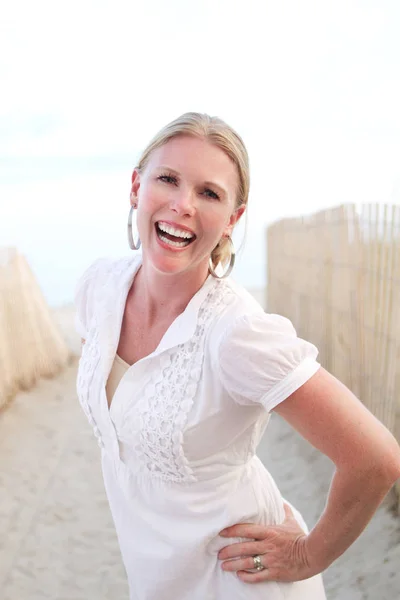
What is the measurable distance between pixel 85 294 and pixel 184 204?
53 centimetres

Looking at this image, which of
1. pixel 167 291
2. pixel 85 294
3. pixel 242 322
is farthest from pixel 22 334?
pixel 242 322

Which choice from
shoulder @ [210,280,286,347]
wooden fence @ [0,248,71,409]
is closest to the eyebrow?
shoulder @ [210,280,286,347]

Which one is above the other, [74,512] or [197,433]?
[197,433]

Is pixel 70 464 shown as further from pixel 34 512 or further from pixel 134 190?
pixel 134 190

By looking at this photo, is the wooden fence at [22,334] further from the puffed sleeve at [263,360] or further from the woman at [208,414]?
the puffed sleeve at [263,360]

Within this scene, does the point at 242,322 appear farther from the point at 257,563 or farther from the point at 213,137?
the point at 257,563

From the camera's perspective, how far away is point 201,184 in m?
1.15

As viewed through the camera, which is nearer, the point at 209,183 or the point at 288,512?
the point at 209,183

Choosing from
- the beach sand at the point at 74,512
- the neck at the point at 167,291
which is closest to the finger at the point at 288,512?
the neck at the point at 167,291

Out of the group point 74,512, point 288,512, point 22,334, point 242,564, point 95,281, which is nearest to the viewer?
point 242,564

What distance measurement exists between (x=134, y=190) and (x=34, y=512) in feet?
8.14

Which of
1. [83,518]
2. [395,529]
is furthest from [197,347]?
[83,518]

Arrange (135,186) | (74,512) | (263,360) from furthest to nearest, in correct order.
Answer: (74,512)
(135,186)
(263,360)

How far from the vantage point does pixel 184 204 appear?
3.73 feet
